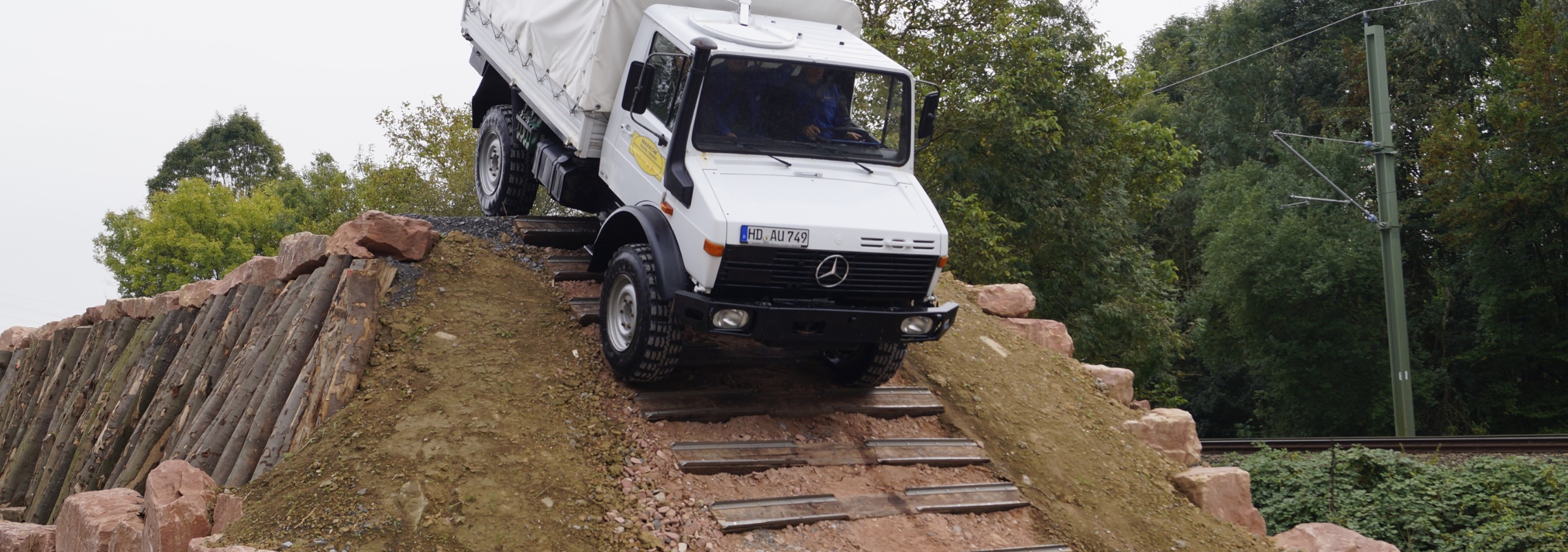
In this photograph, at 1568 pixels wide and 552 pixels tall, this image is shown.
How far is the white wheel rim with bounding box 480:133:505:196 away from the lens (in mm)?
13352

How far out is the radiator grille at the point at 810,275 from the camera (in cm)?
857

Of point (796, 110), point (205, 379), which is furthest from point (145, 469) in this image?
point (796, 110)

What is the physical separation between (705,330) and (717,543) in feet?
5.00

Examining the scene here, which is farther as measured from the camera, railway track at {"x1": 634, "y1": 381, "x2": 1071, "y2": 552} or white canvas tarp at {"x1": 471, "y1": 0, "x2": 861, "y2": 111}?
white canvas tarp at {"x1": 471, "y1": 0, "x2": 861, "y2": 111}

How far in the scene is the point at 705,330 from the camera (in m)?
8.62

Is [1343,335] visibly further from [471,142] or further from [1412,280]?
[471,142]

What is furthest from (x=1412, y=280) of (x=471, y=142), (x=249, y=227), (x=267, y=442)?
(x=249, y=227)

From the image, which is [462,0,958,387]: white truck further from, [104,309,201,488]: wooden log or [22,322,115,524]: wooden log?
[22,322,115,524]: wooden log

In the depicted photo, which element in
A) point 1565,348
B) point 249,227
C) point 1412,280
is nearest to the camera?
point 1565,348

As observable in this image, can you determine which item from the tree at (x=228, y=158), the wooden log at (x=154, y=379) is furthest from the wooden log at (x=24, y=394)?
the tree at (x=228, y=158)

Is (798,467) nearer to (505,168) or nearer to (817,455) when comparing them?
(817,455)

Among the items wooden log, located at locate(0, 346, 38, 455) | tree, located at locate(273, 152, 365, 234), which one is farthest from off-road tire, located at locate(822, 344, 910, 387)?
tree, located at locate(273, 152, 365, 234)

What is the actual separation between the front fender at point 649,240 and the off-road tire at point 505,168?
2948mm

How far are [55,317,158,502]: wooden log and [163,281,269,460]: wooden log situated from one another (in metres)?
1.61
